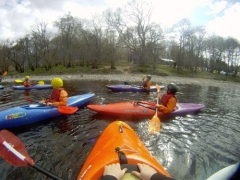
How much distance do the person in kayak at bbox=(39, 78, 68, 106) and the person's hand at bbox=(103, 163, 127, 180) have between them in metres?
4.35

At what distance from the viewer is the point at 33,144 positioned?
4.39 m

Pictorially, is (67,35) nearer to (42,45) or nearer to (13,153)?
(42,45)

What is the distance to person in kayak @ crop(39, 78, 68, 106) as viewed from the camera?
6130 millimetres

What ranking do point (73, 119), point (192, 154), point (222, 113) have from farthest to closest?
1. point (222, 113)
2. point (73, 119)
3. point (192, 154)

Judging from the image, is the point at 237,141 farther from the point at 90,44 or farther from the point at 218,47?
A: the point at 218,47

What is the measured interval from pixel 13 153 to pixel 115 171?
1.35m

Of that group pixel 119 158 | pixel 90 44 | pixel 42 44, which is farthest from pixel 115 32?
pixel 119 158

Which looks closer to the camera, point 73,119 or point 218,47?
point 73,119

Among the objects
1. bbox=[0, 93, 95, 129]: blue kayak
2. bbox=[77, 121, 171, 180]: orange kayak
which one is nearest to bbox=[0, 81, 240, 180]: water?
bbox=[0, 93, 95, 129]: blue kayak

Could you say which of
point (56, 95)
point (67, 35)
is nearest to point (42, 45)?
point (67, 35)

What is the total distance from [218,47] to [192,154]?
3540 cm

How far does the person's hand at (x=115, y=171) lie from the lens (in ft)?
6.50

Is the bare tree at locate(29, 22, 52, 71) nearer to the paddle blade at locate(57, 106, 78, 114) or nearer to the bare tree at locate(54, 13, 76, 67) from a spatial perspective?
the bare tree at locate(54, 13, 76, 67)

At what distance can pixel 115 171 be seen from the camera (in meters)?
2.05
